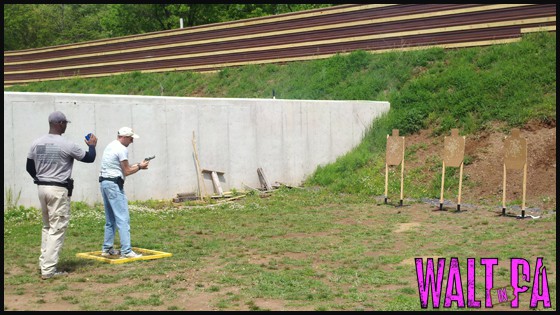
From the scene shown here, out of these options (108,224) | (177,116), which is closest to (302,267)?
(108,224)

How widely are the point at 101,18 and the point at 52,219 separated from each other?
→ 156 feet

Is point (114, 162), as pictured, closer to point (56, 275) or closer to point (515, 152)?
point (56, 275)

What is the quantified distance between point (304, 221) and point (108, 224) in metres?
4.78

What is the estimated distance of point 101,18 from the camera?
178 feet

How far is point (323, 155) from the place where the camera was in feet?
67.5

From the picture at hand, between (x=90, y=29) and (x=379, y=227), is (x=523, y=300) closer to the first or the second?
(x=379, y=227)

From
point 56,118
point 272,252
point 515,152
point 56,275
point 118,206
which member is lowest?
point 272,252

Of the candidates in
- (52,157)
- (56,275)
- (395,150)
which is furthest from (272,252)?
(395,150)

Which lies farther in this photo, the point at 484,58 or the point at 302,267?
the point at 484,58

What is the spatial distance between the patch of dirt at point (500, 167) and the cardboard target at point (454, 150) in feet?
2.82

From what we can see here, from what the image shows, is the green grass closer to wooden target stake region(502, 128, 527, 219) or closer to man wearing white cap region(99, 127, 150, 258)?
man wearing white cap region(99, 127, 150, 258)

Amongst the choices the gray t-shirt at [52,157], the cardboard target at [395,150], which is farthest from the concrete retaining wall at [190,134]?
the gray t-shirt at [52,157]

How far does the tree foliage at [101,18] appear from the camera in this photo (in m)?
45.9

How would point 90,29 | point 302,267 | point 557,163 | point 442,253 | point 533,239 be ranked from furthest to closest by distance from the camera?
1. point 90,29
2. point 557,163
3. point 533,239
4. point 442,253
5. point 302,267
